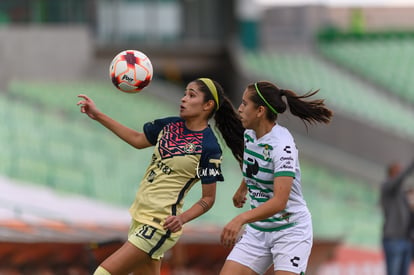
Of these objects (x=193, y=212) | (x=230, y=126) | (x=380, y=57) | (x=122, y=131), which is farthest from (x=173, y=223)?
(x=380, y=57)

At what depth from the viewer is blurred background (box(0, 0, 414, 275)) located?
683 inches

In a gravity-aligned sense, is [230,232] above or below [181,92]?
above

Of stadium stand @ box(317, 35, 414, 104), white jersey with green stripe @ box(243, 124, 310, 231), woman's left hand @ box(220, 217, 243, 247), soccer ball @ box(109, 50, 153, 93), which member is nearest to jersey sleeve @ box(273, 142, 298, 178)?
white jersey with green stripe @ box(243, 124, 310, 231)

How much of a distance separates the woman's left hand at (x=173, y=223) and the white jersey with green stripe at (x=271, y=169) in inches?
21.1

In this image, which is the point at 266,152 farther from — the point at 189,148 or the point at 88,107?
the point at 88,107

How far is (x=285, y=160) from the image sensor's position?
24.0 feet

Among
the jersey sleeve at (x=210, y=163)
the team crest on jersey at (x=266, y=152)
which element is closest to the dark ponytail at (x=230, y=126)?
the jersey sleeve at (x=210, y=163)

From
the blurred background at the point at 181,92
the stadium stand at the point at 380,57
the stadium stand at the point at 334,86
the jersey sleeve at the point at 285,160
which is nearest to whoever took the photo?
the jersey sleeve at the point at 285,160

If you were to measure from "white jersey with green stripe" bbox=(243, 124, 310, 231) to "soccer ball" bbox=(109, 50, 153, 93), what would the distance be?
992 millimetres

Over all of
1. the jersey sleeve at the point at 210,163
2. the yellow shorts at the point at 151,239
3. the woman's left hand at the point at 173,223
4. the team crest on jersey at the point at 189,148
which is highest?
the team crest on jersey at the point at 189,148

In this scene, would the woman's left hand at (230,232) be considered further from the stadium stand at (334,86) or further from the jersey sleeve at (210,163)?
the stadium stand at (334,86)

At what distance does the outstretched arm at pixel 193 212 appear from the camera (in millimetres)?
7570

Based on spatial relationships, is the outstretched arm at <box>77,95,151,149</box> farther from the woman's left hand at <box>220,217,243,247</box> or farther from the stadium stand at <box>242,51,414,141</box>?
the stadium stand at <box>242,51,414,141</box>

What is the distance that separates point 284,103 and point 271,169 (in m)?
0.52
